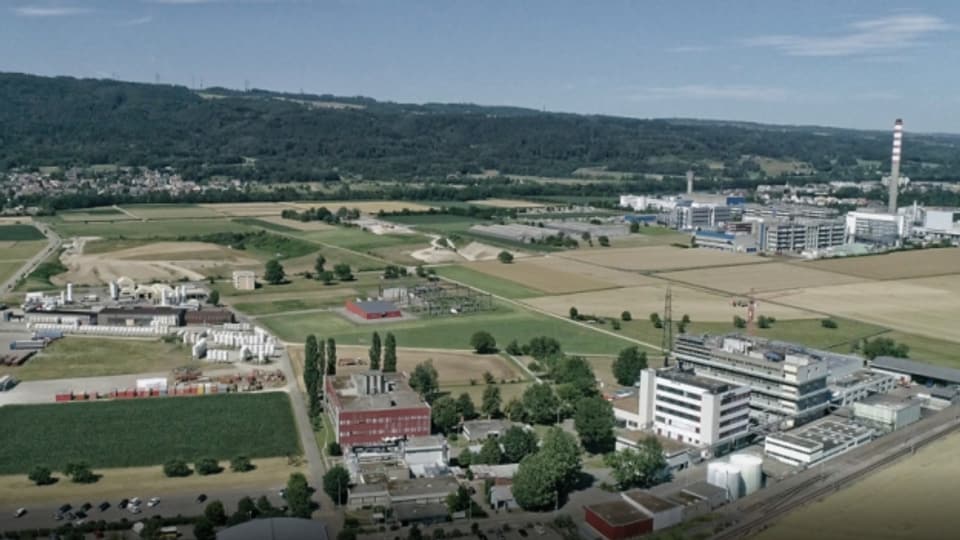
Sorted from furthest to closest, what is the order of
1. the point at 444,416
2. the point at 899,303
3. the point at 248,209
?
the point at 248,209 → the point at 899,303 → the point at 444,416

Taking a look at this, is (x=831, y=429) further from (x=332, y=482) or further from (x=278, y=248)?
(x=278, y=248)

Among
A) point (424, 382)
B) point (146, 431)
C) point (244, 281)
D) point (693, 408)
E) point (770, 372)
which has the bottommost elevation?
point (146, 431)

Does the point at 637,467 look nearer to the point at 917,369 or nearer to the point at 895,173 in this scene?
the point at 917,369

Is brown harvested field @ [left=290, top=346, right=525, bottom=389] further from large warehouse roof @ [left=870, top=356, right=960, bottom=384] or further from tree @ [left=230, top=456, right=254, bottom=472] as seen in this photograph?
large warehouse roof @ [left=870, top=356, right=960, bottom=384]

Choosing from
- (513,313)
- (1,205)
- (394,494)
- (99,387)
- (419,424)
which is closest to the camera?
(394,494)

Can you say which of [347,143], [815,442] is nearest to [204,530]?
[815,442]

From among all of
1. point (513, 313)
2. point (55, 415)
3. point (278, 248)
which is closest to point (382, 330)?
point (513, 313)

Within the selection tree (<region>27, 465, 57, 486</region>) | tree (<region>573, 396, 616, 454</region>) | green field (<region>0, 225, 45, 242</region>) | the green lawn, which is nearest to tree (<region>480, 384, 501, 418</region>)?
tree (<region>573, 396, 616, 454</region>)
